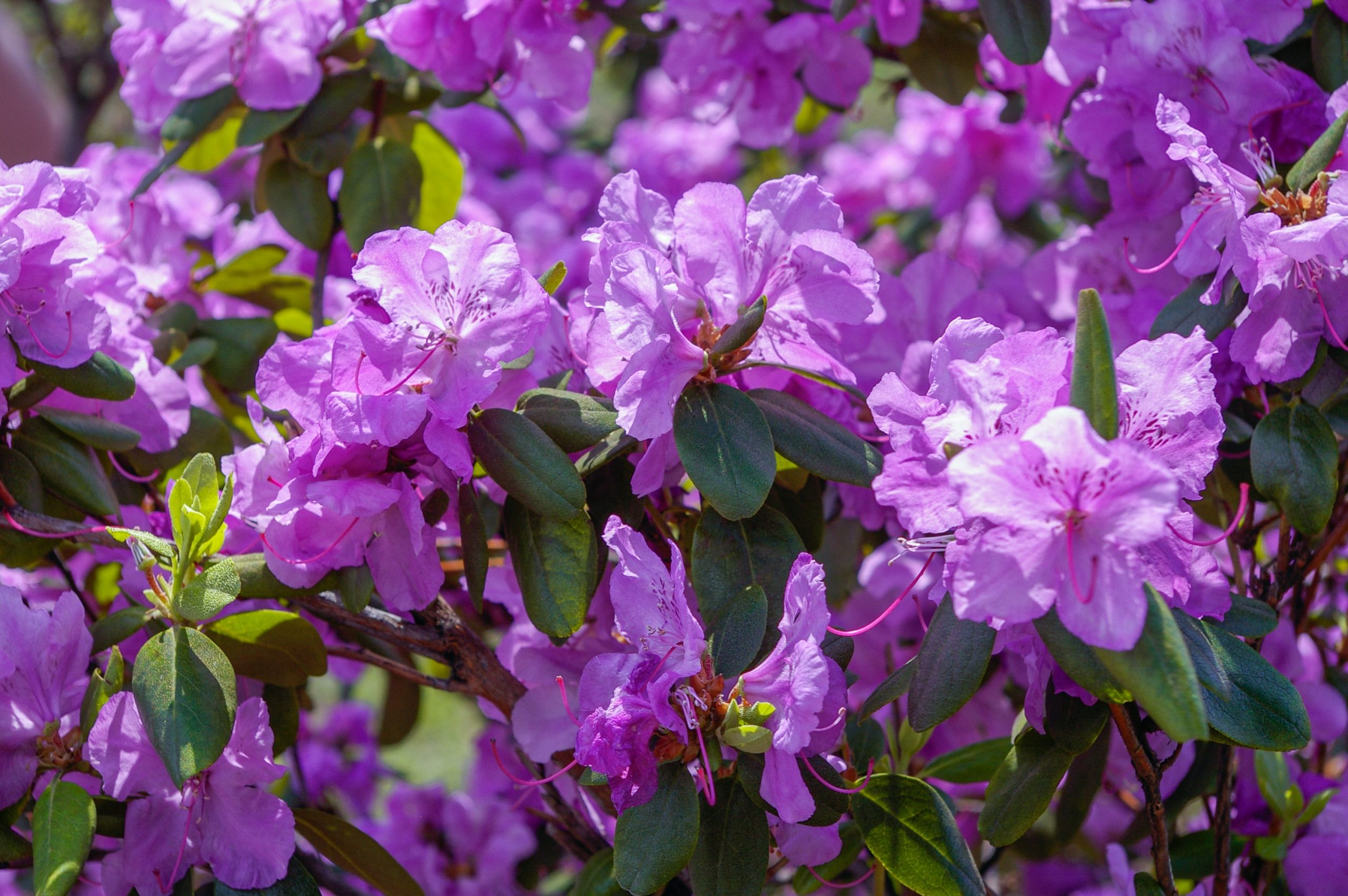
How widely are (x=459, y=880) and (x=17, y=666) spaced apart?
0.90m

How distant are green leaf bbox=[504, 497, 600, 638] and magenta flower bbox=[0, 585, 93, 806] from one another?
13.9 inches

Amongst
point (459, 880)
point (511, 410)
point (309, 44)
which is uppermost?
point (309, 44)

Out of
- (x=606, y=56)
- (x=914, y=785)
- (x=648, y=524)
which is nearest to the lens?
(x=914, y=785)

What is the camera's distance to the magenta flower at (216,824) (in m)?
0.91

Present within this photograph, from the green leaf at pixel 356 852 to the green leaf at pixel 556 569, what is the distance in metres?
0.31

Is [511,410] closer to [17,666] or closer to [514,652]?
[514,652]

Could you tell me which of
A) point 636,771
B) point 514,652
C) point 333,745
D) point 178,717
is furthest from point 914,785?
point 333,745

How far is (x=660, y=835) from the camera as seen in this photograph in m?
0.78

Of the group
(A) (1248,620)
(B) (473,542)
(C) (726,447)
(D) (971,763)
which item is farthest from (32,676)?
(A) (1248,620)

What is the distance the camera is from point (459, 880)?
1.65m

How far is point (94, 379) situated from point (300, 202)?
0.43 meters

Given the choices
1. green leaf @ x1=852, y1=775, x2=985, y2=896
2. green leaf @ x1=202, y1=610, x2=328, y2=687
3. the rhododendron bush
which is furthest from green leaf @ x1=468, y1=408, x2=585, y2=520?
green leaf @ x1=852, y1=775, x2=985, y2=896

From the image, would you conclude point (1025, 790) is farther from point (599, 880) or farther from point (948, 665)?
point (599, 880)

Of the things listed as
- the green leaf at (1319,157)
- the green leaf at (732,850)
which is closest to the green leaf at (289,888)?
the green leaf at (732,850)
